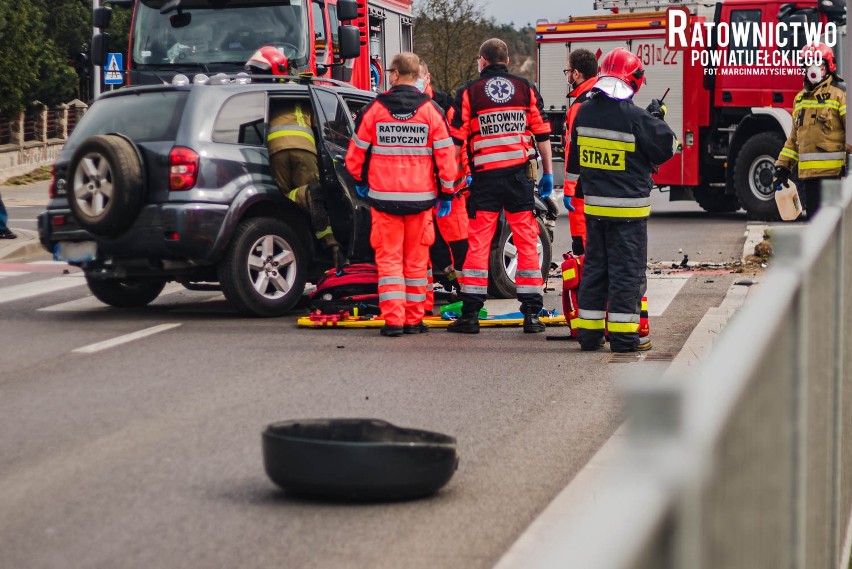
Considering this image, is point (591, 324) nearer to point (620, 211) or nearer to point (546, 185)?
point (620, 211)

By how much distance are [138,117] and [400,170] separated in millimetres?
2204

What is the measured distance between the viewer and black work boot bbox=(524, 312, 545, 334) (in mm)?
10195

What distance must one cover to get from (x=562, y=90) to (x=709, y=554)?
2238cm

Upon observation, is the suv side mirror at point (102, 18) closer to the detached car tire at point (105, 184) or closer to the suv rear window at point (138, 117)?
Answer: the suv rear window at point (138, 117)

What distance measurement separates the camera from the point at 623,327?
901cm

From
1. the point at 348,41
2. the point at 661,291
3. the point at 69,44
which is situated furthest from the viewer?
the point at 69,44

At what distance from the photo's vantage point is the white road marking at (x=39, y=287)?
41.9 feet

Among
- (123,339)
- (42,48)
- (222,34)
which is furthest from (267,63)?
(42,48)

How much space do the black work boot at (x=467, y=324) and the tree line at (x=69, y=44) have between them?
38.6 feet

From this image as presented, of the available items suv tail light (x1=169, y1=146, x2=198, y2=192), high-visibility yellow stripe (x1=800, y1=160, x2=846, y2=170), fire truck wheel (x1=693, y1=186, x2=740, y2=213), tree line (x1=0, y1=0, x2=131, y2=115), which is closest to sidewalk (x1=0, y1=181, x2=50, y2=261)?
tree line (x1=0, y1=0, x2=131, y2=115)

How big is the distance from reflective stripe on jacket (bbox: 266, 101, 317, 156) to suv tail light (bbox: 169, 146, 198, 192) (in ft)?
2.60

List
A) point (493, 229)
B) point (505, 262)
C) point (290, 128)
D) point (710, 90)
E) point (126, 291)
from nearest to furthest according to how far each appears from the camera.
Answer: point (493, 229)
point (290, 128)
point (126, 291)
point (505, 262)
point (710, 90)

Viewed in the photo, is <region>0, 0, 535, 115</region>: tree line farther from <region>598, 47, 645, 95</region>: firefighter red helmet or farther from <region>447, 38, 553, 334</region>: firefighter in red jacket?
<region>598, 47, 645, 95</region>: firefighter red helmet

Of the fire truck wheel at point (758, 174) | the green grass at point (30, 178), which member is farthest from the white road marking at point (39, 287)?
the green grass at point (30, 178)
